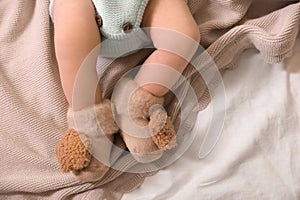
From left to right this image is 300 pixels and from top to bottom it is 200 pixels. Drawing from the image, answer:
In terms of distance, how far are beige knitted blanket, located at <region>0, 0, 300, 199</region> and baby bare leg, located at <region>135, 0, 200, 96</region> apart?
2.0 inches

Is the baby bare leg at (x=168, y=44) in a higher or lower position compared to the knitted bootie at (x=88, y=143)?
higher

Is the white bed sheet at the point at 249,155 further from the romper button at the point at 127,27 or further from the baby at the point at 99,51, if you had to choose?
the romper button at the point at 127,27

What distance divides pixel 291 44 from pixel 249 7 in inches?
5.1

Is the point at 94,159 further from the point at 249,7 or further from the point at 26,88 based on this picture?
the point at 249,7

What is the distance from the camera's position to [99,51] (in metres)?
0.70

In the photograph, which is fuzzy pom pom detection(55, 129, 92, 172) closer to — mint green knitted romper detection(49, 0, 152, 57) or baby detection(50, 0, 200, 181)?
baby detection(50, 0, 200, 181)

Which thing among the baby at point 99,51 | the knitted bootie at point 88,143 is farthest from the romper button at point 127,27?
the knitted bootie at point 88,143

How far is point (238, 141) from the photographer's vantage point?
0.70 m

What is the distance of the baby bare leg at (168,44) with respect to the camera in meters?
0.67

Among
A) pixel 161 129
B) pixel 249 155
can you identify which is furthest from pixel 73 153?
pixel 249 155

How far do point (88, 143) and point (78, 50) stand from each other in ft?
0.45

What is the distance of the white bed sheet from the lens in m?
0.69

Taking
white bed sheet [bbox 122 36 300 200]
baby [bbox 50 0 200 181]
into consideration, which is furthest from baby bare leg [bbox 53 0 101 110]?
white bed sheet [bbox 122 36 300 200]

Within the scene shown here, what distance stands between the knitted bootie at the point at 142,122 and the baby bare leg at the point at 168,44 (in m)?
0.02
